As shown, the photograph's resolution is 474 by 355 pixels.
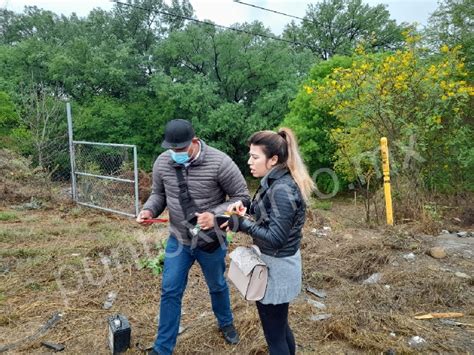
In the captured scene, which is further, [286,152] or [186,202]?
[186,202]

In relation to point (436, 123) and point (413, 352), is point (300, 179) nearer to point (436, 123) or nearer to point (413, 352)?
point (413, 352)

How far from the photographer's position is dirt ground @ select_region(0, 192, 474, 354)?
9.81 ft

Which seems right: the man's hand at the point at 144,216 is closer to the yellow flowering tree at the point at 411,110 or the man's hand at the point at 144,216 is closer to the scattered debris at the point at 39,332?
the scattered debris at the point at 39,332

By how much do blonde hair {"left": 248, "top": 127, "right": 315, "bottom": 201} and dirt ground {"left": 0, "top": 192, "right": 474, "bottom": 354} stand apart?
1415 mm

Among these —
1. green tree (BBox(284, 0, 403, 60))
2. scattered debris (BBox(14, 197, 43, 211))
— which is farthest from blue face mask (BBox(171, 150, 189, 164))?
green tree (BBox(284, 0, 403, 60))

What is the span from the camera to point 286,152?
2.19 metres

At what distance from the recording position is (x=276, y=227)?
204 cm

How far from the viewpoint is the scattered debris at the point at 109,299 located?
3607 millimetres

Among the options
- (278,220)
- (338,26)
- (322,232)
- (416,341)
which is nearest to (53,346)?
(278,220)

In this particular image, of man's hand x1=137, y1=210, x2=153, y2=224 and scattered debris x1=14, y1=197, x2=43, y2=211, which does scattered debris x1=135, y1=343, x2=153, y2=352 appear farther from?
scattered debris x1=14, y1=197, x2=43, y2=211

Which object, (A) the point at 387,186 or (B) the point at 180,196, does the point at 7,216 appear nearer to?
(B) the point at 180,196

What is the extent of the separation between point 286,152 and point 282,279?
0.71 m

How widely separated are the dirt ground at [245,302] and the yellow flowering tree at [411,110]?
1.83 metres

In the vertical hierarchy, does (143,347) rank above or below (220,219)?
below
